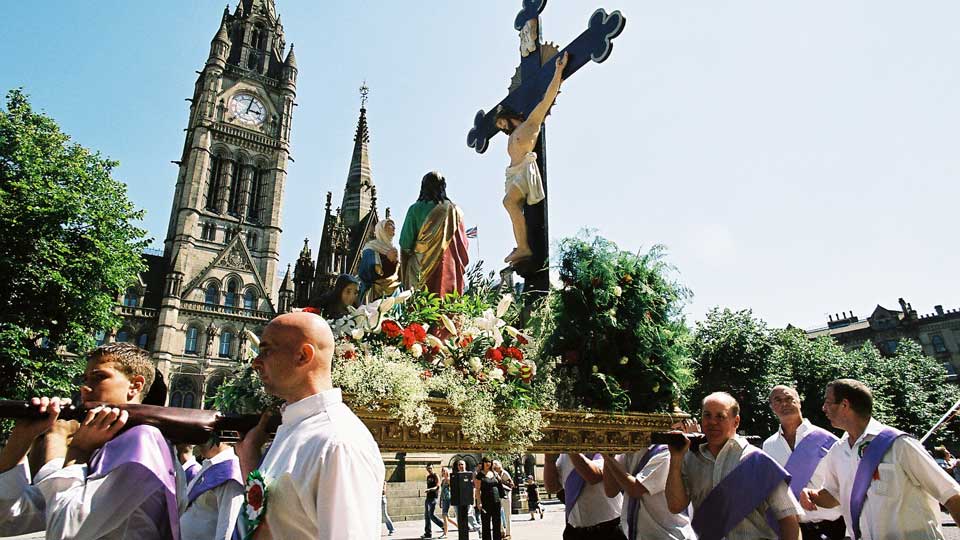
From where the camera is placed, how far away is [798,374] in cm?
2602

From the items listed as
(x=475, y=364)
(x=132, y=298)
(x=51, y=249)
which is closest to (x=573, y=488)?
(x=475, y=364)

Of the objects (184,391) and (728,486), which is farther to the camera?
(184,391)

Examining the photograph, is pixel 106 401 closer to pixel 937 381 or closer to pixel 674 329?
pixel 674 329

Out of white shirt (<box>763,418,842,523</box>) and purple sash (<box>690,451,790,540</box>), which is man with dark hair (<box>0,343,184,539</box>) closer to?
purple sash (<box>690,451,790,540</box>)

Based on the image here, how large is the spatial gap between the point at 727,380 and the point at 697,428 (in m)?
23.7

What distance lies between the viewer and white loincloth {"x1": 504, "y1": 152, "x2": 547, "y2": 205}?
6.04 meters

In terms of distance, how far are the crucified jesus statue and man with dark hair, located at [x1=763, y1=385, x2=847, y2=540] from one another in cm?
287

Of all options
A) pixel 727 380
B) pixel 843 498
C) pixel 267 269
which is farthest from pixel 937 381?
pixel 267 269

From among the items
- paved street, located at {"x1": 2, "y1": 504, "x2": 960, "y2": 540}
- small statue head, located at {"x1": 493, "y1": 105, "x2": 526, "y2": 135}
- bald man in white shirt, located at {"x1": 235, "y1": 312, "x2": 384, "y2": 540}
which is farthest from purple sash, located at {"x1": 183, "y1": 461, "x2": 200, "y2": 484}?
paved street, located at {"x1": 2, "y1": 504, "x2": 960, "y2": 540}

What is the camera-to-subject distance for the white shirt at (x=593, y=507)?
3.99 metres

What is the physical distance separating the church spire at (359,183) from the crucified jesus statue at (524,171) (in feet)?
160

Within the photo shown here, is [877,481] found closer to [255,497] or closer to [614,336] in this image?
[614,336]

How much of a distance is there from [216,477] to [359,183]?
2150 inches

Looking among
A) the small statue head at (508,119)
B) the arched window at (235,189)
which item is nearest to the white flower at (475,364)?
the small statue head at (508,119)
